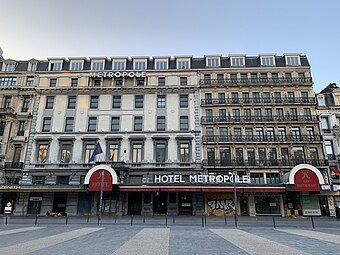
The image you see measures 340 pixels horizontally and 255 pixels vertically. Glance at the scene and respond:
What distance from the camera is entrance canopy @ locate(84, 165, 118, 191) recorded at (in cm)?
3073

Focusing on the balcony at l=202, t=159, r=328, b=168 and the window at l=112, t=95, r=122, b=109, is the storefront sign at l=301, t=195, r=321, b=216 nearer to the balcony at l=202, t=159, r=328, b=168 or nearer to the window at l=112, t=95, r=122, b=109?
the balcony at l=202, t=159, r=328, b=168

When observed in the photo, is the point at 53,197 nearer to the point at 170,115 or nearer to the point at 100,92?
the point at 100,92

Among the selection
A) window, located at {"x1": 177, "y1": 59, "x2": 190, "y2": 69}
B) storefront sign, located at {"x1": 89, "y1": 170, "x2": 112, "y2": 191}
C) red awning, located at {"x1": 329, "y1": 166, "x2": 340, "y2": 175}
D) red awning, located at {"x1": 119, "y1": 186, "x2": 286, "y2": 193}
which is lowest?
red awning, located at {"x1": 119, "y1": 186, "x2": 286, "y2": 193}

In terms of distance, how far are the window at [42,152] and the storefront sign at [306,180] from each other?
32176 millimetres

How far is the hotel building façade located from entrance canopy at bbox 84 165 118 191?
5.2 inches

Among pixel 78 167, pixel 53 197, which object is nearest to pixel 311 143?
pixel 78 167

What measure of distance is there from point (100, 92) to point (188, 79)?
43.6ft

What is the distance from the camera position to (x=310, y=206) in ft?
108

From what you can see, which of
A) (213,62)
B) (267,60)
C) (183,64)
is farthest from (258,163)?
(183,64)

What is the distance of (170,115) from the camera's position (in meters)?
37.4

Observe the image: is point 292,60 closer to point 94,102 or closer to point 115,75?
point 115,75

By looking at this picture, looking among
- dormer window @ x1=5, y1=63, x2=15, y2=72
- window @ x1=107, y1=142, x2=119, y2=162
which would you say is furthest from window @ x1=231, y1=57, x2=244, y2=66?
dormer window @ x1=5, y1=63, x2=15, y2=72

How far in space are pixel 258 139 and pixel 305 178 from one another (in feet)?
25.3

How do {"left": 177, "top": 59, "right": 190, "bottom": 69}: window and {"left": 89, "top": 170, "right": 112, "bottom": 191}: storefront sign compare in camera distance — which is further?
{"left": 177, "top": 59, "right": 190, "bottom": 69}: window
